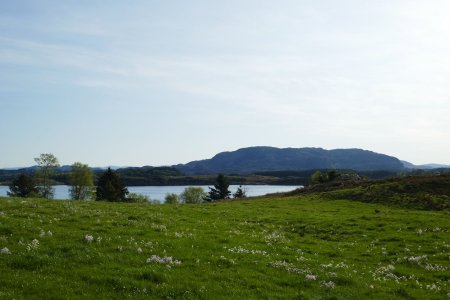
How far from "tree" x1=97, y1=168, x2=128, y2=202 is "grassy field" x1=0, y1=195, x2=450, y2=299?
250ft

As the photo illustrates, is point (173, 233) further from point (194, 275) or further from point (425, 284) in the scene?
point (425, 284)

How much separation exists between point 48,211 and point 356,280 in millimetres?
19616

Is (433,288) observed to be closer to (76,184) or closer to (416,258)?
(416,258)

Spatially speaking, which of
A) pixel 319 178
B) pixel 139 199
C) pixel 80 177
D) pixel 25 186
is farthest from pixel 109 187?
pixel 319 178

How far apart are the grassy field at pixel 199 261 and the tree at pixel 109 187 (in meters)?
76.2

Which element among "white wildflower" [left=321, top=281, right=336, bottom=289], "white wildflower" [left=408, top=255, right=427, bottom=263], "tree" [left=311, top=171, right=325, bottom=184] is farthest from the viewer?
"tree" [left=311, top=171, right=325, bottom=184]

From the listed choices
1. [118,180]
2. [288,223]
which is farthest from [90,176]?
[288,223]

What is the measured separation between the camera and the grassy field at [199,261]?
42.8ft

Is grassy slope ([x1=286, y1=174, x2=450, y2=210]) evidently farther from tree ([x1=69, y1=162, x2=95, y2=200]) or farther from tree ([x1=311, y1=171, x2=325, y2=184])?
tree ([x1=69, y1=162, x2=95, y2=200])

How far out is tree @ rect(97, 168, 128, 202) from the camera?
103 m

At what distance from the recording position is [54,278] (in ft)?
42.8

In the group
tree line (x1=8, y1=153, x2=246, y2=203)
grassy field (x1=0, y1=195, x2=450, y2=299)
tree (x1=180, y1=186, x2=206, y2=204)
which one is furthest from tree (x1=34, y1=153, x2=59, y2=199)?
grassy field (x1=0, y1=195, x2=450, y2=299)

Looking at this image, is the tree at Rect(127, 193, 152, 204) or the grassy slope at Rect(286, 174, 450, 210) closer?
the grassy slope at Rect(286, 174, 450, 210)

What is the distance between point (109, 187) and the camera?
338 feet
